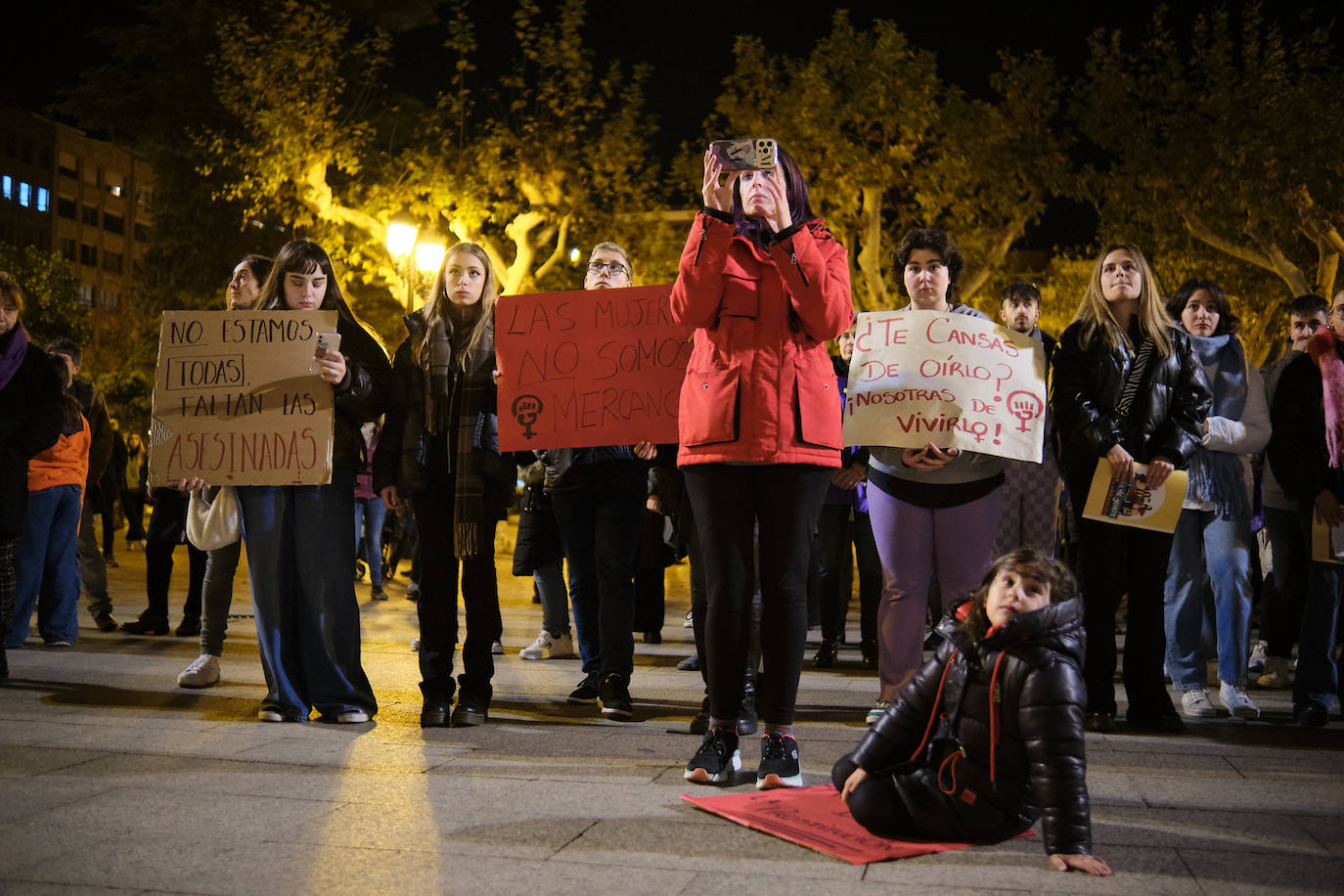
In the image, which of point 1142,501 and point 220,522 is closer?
point 1142,501

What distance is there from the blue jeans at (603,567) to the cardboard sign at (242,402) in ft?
4.41

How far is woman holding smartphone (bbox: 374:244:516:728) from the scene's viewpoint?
5.61 meters

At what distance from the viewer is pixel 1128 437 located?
567 centimetres

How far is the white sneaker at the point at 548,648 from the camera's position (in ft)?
27.3

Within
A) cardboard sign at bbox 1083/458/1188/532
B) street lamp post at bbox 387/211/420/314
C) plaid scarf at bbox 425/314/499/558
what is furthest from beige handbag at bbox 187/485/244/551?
street lamp post at bbox 387/211/420/314

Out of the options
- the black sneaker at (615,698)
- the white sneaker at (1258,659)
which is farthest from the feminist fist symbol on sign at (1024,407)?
the white sneaker at (1258,659)

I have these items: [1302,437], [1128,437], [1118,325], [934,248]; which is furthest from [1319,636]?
[934,248]

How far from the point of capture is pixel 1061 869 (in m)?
3.38

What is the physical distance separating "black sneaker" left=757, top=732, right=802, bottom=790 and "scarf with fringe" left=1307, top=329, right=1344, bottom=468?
3212mm

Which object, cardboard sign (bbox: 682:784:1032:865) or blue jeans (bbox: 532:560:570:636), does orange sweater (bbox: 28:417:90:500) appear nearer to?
blue jeans (bbox: 532:560:570:636)

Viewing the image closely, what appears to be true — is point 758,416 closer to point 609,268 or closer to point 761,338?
point 761,338

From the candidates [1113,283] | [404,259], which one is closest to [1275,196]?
[404,259]

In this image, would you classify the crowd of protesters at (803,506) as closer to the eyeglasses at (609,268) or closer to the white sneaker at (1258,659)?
the eyeglasses at (609,268)

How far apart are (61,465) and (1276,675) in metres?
7.41
